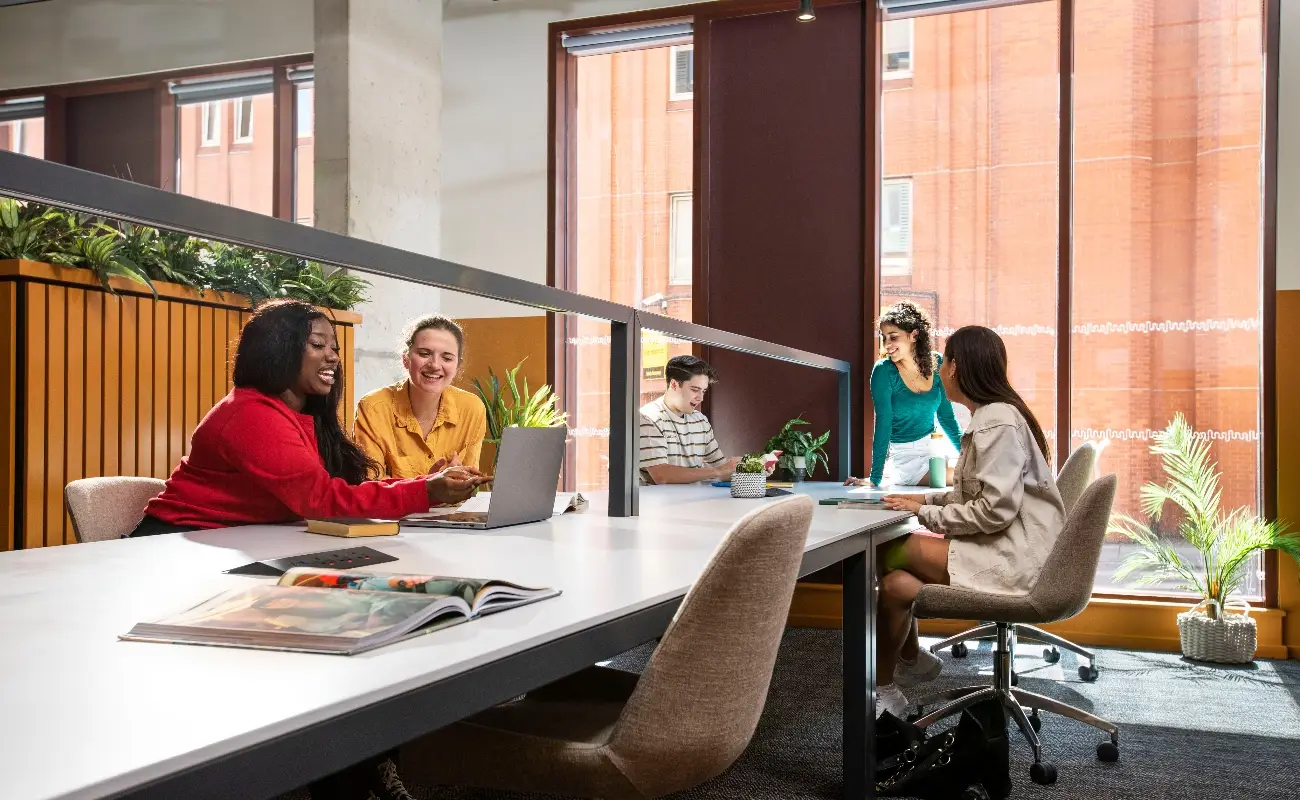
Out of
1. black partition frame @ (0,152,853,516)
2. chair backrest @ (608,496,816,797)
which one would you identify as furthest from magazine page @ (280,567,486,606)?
black partition frame @ (0,152,853,516)

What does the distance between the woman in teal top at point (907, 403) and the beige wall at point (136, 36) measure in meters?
3.80

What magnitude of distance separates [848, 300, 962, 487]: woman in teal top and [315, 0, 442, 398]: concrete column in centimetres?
236

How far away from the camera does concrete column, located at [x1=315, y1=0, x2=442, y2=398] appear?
16.9 ft

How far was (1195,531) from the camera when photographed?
15.0 ft

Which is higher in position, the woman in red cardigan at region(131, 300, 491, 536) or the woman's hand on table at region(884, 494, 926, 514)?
the woman in red cardigan at region(131, 300, 491, 536)

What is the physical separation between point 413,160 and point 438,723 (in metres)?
4.98

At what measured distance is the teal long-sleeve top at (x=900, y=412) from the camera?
4652 millimetres

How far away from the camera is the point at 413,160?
556cm

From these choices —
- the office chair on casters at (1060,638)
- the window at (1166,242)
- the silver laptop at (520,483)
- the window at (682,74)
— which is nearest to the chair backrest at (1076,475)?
the office chair on casters at (1060,638)

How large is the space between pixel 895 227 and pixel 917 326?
870mm

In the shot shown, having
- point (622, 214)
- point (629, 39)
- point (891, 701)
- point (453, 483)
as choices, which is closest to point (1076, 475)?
Answer: point (891, 701)

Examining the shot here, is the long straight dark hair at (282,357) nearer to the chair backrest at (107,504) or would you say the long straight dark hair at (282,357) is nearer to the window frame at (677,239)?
the chair backrest at (107,504)

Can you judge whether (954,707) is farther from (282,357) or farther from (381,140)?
(381,140)

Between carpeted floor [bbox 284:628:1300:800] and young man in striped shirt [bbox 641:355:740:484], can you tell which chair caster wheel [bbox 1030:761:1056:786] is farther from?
young man in striped shirt [bbox 641:355:740:484]
